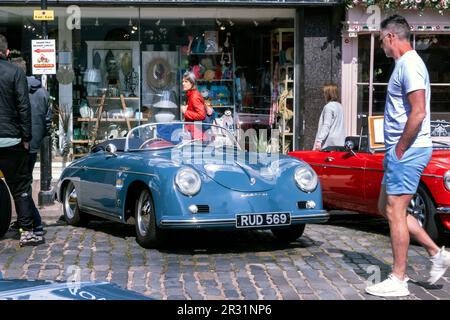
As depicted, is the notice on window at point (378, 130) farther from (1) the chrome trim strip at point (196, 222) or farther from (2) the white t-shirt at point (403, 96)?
(2) the white t-shirt at point (403, 96)

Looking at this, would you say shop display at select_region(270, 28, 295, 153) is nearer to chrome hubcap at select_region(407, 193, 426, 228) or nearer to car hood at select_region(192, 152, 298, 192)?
chrome hubcap at select_region(407, 193, 426, 228)

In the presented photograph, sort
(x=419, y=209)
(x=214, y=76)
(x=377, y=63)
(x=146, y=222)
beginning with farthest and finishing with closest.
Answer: (x=214, y=76) → (x=377, y=63) → (x=419, y=209) → (x=146, y=222)

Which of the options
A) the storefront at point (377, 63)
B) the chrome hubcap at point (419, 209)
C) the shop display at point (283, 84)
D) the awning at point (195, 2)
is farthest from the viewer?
the shop display at point (283, 84)

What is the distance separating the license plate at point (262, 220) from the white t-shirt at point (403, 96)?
151cm

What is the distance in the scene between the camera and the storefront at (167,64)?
1251 centimetres

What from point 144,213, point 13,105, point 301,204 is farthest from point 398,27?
point 13,105

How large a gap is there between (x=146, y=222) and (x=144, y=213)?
89 mm

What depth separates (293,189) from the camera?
6543 millimetres

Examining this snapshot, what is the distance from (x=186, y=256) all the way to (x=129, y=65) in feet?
23.4

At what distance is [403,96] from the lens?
507 cm

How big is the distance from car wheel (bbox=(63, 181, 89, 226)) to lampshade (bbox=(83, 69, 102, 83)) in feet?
15.5

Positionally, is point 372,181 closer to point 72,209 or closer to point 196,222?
point 196,222

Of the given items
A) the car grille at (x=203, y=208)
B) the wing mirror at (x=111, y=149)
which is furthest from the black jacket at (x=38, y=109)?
the car grille at (x=203, y=208)

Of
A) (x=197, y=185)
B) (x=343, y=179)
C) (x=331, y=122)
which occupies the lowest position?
(x=343, y=179)
